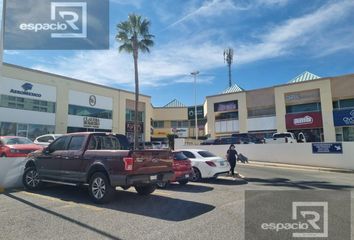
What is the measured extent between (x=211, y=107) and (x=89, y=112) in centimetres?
1898

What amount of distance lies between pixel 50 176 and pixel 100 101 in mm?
37576

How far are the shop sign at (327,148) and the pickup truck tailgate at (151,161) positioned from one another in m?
19.9

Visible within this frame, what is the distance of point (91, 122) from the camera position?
4494 centimetres

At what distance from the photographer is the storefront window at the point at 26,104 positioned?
34.2 meters

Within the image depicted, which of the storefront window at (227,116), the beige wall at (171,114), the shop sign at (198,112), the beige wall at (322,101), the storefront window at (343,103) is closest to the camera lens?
the storefront window at (343,103)

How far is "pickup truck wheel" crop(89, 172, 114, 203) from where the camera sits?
8672 millimetres

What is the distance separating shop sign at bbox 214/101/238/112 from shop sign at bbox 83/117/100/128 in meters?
18.4

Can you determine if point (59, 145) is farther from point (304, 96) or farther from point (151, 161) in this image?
point (304, 96)

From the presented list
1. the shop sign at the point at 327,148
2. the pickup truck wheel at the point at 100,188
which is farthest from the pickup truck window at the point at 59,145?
the shop sign at the point at 327,148

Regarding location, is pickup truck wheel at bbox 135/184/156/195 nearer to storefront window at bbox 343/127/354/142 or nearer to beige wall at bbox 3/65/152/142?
beige wall at bbox 3/65/152/142

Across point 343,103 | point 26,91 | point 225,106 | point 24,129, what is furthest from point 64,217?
point 225,106

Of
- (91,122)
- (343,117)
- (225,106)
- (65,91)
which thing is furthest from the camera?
(225,106)

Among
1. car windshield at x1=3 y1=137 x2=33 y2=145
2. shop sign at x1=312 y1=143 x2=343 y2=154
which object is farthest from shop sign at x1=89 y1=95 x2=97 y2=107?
shop sign at x1=312 y1=143 x2=343 y2=154

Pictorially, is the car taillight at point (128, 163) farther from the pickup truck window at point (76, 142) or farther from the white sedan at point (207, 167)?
the white sedan at point (207, 167)
